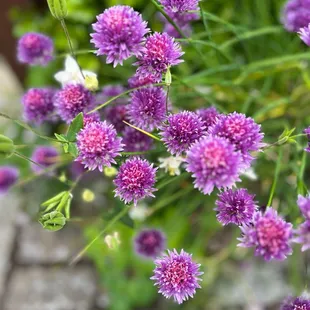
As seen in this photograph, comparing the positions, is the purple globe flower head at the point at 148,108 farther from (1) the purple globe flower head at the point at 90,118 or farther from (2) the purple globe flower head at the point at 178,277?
(2) the purple globe flower head at the point at 178,277

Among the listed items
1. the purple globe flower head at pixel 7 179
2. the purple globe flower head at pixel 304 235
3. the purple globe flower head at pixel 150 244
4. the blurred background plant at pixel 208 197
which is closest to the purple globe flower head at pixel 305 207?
the purple globe flower head at pixel 304 235

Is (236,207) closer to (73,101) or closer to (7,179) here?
(73,101)

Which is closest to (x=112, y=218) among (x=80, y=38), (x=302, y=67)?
(x=302, y=67)

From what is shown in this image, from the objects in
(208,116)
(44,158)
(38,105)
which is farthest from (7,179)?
(208,116)

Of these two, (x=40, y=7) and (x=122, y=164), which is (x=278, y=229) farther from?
(x=40, y=7)

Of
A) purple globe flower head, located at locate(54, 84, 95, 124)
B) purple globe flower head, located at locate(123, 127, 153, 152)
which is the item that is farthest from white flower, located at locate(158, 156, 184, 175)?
purple globe flower head, located at locate(54, 84, 95, 124)

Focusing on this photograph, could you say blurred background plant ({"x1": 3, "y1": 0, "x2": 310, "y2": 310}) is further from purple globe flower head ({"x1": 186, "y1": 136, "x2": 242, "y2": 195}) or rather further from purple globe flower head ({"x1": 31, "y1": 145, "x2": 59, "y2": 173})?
purple globe flower head ({"x1": 186, "y1": 136, "x2": 242, "y2": 195})
